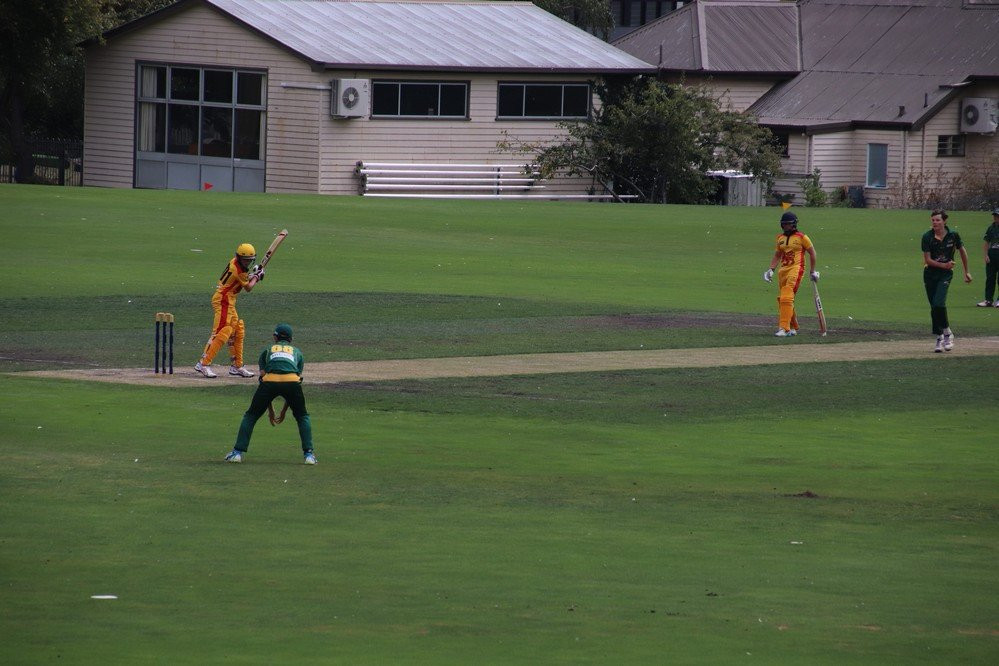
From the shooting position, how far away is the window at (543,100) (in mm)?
50969

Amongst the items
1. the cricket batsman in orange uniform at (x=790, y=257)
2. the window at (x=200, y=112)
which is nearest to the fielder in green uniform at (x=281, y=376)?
the cricket batsman in orange uniform at (x=790, y=257)

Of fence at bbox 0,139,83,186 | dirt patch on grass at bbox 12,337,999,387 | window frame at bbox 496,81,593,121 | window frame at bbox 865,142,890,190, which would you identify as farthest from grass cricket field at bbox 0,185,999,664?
window frame at bbox 865,142,890,190

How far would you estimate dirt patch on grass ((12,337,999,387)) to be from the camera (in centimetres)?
1983

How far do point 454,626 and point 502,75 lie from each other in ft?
138

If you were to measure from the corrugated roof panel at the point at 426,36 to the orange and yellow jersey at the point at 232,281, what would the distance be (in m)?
28.5

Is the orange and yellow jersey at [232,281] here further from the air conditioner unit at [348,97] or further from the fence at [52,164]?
the fence at [52,164]

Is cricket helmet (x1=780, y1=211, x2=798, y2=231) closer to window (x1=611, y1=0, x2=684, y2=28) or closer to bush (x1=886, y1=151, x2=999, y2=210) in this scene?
bush (x1=886, y1=151, x2=999, y2=210)

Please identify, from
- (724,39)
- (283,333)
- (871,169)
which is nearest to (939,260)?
(283,333)

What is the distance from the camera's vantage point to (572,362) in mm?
21844

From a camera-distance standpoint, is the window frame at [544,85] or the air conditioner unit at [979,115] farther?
the air conditioner unit at [979,115]

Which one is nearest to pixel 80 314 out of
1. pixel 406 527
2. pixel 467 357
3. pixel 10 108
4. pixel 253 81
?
pixel 467 357

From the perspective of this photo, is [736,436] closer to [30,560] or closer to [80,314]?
[30,560]

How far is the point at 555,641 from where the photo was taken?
31.0ft

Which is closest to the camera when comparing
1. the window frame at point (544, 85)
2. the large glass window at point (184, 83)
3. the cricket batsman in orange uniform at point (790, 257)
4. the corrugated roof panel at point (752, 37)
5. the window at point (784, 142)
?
the cricket batsman in orange uniform at point (790, 257)
